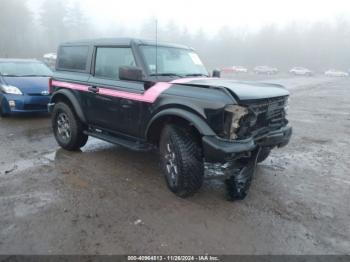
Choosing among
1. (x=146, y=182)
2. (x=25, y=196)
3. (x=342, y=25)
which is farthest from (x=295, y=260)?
(x=342, y=25)

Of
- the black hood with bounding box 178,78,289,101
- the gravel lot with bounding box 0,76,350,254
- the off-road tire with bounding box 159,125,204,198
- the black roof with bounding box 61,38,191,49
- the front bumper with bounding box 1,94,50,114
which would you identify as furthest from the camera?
the front bumper with bounding box 1,94,50,114

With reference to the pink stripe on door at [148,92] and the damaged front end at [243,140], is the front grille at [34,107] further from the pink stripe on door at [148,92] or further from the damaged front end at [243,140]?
the damaged front end at [243,140]

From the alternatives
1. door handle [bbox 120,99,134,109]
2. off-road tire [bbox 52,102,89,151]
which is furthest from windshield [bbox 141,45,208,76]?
off-road tire [bbox 52,102,89,151]

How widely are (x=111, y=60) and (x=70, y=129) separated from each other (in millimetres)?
1491

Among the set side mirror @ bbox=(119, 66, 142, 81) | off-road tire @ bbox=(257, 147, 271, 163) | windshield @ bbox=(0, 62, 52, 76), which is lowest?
off-road tire @ bbox=(257, 147, 271, 163)

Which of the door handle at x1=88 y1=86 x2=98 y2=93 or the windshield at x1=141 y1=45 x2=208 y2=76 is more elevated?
the windshield at x1=141 y1=45 x2=208 y2=76

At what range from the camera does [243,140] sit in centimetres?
388

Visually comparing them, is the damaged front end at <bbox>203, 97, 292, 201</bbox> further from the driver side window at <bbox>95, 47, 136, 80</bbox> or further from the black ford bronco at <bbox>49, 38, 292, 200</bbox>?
the driver side window at <bbox>95, 47, 136, 80</bbox>

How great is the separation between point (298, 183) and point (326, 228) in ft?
4.08

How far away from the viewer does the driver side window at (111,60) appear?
16.4 feet

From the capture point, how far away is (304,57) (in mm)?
72500

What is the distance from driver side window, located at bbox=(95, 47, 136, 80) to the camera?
501cm

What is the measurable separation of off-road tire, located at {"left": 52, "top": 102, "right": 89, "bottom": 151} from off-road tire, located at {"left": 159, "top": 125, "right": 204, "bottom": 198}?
216 cm

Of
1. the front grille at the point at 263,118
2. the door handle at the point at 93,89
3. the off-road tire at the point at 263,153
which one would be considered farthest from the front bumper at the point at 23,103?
the front grille at the point at 263,118
